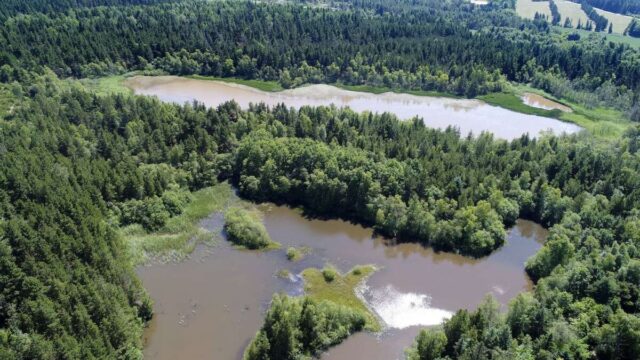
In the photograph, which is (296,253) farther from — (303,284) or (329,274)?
(329,274)

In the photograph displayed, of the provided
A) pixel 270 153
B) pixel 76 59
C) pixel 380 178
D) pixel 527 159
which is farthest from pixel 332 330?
pixel 76 59

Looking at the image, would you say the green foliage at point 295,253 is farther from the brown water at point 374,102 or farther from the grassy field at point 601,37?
the grassy field at point 601,37

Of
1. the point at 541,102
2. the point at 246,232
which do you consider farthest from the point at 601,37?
the point at 246,232

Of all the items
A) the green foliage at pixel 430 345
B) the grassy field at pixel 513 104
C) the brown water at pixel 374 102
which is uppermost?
the grassy field at pixel 513 104

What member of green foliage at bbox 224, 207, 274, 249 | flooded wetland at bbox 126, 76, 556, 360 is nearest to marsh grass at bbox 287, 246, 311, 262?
flooded wetland at bbox 126, 76, 556, 360

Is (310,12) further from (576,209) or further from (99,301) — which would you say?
(99,301)

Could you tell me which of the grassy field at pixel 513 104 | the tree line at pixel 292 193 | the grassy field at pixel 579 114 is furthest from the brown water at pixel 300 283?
the grassy field at pixel 513 104

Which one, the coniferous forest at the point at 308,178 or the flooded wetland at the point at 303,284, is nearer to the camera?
the coniferous forest at the point at 308,178
